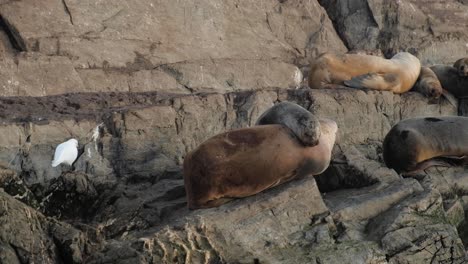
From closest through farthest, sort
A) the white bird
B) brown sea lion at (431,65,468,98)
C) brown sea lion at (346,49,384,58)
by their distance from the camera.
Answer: the white bird, brown sea lion at (431,65,468,98), brown sea lion at (346,49,384,58)

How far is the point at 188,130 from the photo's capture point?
27.1 ft

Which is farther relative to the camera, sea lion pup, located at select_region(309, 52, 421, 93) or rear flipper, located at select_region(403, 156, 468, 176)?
sea lion pup, located at select_region(309, 52, 421, 93)

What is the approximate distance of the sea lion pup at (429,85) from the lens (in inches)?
387

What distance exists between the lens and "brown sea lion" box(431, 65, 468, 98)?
10336mm

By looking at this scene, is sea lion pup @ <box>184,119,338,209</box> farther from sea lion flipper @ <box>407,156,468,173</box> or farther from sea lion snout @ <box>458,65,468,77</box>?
sea lion snout @ <box>458,65,468,77</box>

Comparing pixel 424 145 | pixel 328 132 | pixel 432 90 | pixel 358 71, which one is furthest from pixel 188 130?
pixel 432 90

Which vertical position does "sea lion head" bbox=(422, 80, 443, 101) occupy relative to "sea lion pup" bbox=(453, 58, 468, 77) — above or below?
below

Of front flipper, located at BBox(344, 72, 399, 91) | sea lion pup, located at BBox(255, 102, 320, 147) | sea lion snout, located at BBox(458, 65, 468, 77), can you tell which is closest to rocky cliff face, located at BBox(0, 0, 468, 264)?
front flipper, located at BBox(344, 72, 399, 91)

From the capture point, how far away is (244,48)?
12.2 metres

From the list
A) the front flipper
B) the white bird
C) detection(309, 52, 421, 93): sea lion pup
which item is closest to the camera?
the white bird

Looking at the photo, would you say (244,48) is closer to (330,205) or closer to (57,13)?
(57,13)

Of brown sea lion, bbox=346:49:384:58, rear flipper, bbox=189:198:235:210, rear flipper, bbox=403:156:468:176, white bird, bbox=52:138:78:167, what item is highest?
brown sea lion, bbox=346:49:384:58

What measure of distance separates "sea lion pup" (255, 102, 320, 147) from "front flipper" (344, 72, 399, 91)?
272cm

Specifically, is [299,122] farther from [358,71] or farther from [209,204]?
[358,71]
